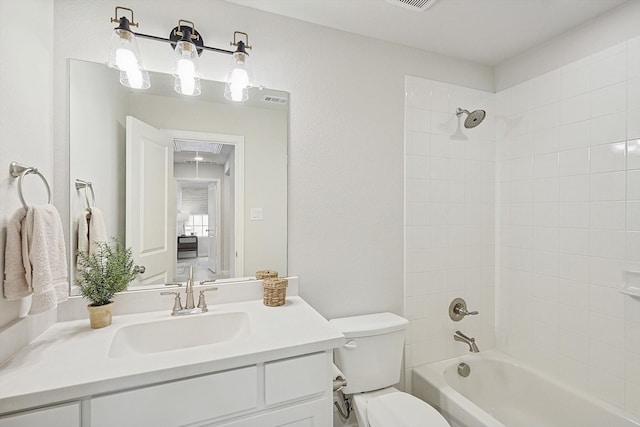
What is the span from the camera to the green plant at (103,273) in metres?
1.23

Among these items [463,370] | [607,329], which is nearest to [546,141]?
[607,329]

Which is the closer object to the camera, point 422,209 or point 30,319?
point 30,319

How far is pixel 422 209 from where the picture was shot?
6.68 ft

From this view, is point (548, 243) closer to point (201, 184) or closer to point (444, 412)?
point (444, 412)

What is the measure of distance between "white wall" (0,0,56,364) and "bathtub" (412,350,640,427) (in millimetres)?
1898

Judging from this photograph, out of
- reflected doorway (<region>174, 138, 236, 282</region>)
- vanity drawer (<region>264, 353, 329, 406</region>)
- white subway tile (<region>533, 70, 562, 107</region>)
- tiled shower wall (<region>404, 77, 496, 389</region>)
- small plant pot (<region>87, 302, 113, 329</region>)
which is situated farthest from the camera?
tiled shower wall (<region>404, 77, 496, 389</region>)

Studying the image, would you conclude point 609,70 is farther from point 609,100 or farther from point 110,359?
point 110,359

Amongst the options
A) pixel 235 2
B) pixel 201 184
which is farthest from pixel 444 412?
pixel 235 2

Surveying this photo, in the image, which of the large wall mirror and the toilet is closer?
the large wall mirror

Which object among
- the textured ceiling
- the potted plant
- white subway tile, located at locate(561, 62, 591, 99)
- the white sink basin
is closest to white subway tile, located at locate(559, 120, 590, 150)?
white subway tile, located at locate(561, 62, 591, 99)

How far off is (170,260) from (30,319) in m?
0.53

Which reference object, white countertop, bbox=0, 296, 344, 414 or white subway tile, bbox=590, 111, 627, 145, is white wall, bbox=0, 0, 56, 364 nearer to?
white countertop, bbox=0, 296, 344, 414

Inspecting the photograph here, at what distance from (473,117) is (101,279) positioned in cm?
221

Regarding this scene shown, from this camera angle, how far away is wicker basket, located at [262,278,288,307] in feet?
4.95
